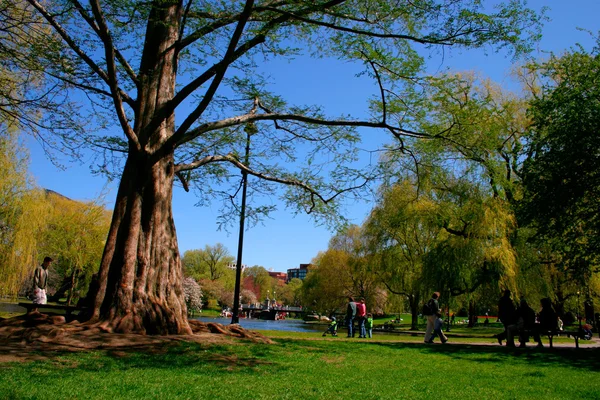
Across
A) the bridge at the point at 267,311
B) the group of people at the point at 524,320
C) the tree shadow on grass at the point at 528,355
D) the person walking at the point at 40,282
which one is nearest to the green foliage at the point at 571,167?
the group of people at the point at 524,320

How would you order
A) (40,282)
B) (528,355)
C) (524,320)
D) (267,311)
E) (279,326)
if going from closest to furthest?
(528,355) → (40,282) → (524,320) → (279,326) → (267,311)

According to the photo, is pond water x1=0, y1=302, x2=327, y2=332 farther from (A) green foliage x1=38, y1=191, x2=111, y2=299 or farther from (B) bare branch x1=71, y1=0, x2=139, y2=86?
(B) bare branch x1=71, y1=0, x2=139, y2=86

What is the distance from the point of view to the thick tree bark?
31.4 feet

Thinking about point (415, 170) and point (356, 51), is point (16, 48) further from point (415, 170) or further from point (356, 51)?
point (415, 170)

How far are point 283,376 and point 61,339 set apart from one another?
4123 millimetres

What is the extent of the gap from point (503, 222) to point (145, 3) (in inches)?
720

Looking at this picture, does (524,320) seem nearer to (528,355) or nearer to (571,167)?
(528,355)

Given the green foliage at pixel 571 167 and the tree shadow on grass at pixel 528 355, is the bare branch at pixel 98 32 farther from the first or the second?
the green foliage at pixel 571 167

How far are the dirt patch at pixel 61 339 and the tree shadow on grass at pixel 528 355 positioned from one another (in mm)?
5240

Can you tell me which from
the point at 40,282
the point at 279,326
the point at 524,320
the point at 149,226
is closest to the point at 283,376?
the point at 149,226

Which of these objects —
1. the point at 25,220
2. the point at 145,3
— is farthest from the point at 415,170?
the point at 25,220

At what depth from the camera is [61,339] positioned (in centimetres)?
817

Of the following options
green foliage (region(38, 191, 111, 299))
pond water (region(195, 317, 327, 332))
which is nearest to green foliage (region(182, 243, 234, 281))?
pond water (region(195, 317, 327, 332))

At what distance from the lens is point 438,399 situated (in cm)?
576
